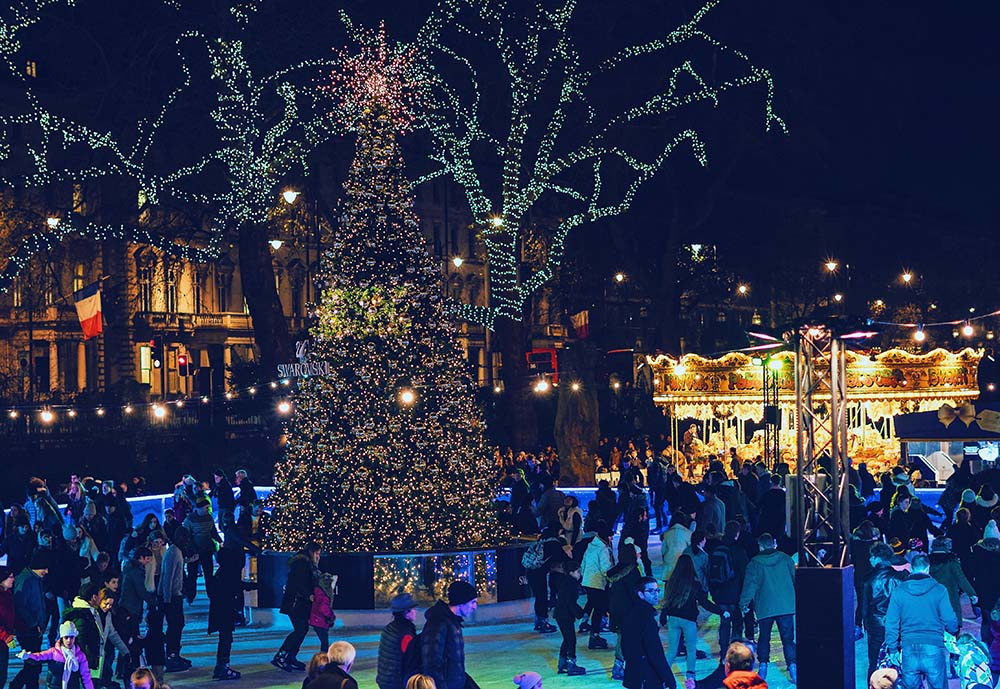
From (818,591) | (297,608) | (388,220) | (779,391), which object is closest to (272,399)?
(779,391)

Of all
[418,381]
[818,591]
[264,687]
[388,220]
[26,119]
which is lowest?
[264,687]

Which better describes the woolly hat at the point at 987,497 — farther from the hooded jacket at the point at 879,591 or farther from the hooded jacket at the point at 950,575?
the hooded jacket at the point at 879,591

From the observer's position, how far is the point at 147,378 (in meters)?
73.3

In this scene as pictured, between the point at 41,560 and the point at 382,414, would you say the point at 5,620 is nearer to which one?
the point at 41,560

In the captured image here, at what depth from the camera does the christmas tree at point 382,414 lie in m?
20.7

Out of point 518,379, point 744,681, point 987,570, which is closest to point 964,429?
point 518,379

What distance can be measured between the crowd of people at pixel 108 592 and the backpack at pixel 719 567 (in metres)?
5.03

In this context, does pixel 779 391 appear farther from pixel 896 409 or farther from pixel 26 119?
pixel 26 119

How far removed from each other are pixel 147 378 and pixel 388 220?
5439 centimetres

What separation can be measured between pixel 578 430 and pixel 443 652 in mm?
30033

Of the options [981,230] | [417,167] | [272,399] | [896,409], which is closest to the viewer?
[896,409]

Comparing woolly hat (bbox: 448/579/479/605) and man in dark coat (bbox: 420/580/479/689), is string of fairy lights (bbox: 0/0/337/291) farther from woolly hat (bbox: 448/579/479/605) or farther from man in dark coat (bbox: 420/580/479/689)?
man in dark coat (bbox: 420/580/479/689)

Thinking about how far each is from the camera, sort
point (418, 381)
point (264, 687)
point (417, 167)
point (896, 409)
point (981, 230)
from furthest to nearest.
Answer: point (981, 230)
point (417, 167)
point (896, 409)
point (418, 381)
point (264, 687)

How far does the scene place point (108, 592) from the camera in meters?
14.0
